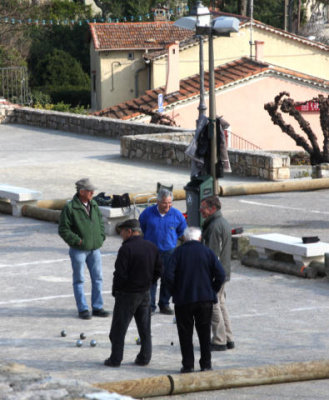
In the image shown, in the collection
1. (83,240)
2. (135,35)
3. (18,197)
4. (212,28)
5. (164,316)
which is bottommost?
(164,316)

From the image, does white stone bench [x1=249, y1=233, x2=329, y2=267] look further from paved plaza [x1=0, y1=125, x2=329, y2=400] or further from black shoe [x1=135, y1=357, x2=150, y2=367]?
black shoe [x1=135, y1=357, x2=150, y2=367]

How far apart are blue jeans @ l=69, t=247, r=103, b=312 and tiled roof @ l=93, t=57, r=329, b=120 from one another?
3156 centimetres

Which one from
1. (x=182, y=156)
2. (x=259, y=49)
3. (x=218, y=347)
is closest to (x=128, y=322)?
(x=218, y=347)

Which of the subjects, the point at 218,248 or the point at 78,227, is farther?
the point at 78,227

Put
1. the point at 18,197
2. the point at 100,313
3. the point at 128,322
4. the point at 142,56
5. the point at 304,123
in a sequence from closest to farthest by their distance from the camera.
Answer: the point at 128,322, the point at 100,313, the point at 18,197, the point at 304,123, the point at 142,56

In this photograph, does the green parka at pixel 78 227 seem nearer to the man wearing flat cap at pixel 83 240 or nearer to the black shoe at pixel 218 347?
the man wearing flat cap at pixel 83 240

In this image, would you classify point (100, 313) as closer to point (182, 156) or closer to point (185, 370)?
point (185, 370)

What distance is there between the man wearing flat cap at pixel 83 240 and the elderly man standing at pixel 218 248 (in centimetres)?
183

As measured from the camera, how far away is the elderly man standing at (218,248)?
9.56 meters

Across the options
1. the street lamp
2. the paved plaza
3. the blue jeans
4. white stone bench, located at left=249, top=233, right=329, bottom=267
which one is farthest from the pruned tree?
the blue jeans

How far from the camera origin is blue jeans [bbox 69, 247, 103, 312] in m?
11.0

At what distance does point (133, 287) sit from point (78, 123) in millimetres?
21886

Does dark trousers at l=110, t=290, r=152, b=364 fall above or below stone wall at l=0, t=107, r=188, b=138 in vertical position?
below

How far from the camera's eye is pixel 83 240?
11.0 metres
